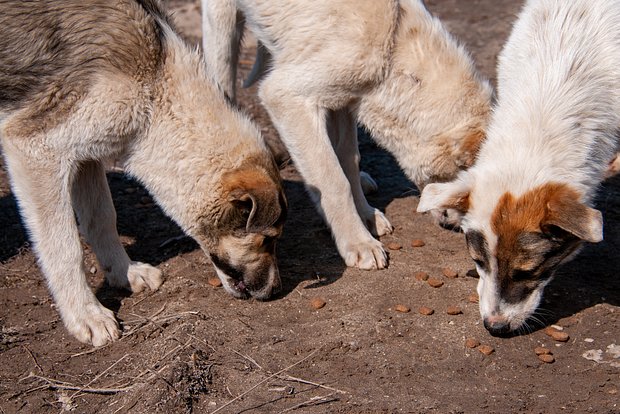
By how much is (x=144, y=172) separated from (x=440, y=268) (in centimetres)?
236

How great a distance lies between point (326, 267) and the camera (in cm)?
714

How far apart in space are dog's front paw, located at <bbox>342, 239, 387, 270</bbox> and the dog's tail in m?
1.83

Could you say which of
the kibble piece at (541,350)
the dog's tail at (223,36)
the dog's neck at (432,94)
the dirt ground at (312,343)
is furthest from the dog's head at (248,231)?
the dog's tail at (223,36)

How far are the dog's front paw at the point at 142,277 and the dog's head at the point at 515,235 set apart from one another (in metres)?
2.12

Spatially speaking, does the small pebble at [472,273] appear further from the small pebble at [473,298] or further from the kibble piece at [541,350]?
the kibble piece at [541,350]

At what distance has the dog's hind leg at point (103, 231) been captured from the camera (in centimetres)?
681

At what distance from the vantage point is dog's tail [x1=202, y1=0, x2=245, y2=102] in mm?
7988

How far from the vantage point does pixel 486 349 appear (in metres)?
6.01

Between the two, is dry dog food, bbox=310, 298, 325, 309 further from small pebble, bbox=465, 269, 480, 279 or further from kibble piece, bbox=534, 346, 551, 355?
kibble piece, bbox=534, 346, 551, 355

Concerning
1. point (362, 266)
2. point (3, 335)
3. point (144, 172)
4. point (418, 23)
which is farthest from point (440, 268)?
point (3, 335)

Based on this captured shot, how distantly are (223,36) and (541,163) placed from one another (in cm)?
342

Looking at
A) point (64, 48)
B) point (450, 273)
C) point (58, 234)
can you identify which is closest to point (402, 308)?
point (450, 273)

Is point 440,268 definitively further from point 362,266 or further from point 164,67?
point 164,67

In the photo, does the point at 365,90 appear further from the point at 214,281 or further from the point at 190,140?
the point at 214,281
